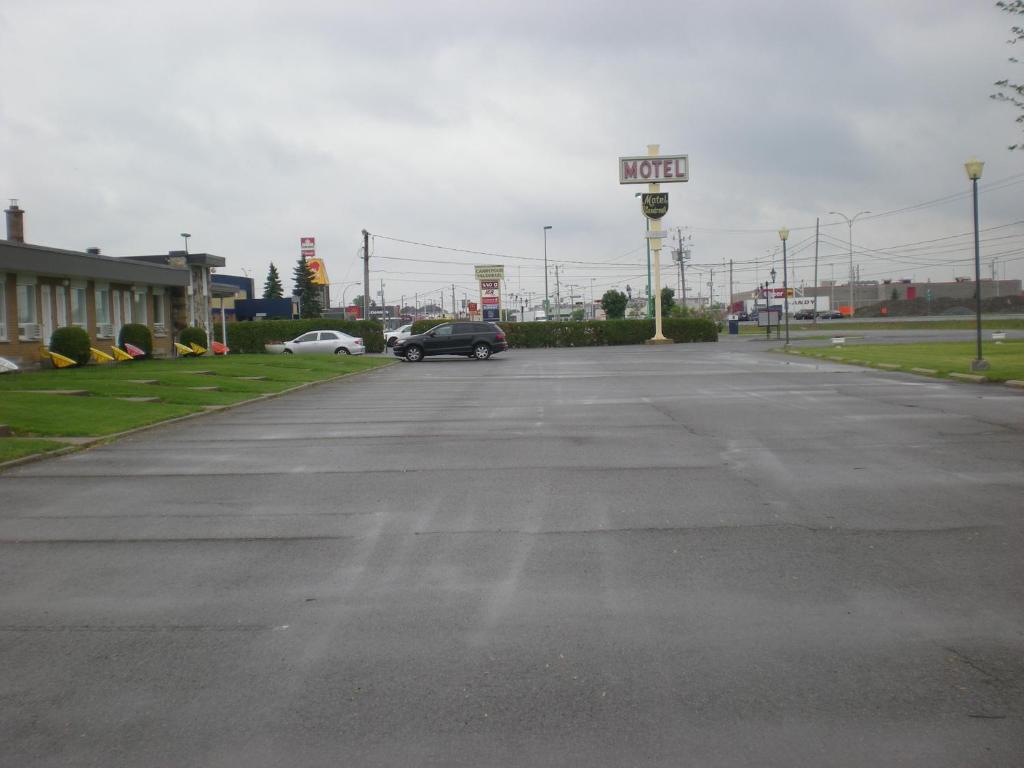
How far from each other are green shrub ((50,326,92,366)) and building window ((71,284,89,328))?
11.0 feet

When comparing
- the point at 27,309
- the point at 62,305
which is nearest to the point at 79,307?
the point at 62,305

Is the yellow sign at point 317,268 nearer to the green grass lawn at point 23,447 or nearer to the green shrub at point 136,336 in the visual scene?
the green shrub at point 136,336

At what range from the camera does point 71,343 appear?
32.2 meters

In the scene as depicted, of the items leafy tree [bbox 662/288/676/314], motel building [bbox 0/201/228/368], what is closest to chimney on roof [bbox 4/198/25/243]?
motel building [bbox 0/201/228/368]

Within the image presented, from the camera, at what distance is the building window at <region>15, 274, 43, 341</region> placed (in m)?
32.3

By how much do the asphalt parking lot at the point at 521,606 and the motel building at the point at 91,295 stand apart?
20541 millimetres

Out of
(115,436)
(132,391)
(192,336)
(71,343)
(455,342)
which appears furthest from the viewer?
(455,342)

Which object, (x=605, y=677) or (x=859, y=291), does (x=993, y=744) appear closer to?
(x=605, y=677)

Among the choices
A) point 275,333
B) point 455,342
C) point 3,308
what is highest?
point 3,308

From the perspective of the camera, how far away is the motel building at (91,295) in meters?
31.6

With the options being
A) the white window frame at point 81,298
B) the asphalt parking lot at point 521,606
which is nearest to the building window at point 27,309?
the white window frame at point 81,298

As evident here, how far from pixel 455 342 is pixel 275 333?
15983 millimetres

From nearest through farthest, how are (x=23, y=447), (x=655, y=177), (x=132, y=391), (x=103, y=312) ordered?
1. (x=23, y=447)
2. (x=132, y=391)
3. (x=103, y=312)
4. (x=655, y=177)

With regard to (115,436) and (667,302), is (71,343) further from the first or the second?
(667,302)
